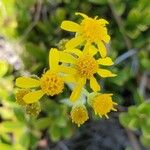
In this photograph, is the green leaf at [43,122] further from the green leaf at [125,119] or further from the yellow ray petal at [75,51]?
the yellow ray petal at [75,51]

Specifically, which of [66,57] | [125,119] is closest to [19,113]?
[125,119]

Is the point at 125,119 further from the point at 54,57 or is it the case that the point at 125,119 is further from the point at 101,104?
the point at 54,57

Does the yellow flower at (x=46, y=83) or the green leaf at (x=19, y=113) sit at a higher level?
the yellow flower at (x=46, y=83)

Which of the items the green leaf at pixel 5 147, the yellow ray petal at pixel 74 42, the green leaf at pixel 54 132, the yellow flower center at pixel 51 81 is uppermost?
the yellow ray petal at pixel 74 42

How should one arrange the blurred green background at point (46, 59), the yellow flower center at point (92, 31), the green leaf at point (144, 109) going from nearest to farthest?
1. the yellow flower center at point (92, 31)
2. the green leaf at point (144, 109)
3. the blurred green background at point (46, 59)

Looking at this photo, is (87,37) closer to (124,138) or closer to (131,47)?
(131,47)

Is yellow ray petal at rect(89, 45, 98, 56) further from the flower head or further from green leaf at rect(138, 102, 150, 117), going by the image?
green leaf at rect(138, 102, 150, 117)

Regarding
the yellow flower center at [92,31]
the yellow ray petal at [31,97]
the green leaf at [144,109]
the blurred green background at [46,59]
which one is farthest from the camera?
the blurred green background at [46,59]

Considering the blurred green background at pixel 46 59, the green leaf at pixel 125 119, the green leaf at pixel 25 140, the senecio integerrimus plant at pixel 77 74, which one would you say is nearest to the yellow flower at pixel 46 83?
the senecio integerrimus plant at pixel 77 74

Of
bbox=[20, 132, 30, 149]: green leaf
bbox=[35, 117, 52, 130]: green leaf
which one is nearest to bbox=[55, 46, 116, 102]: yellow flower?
bbox=[35, 117, 52, 130]: green leaf
